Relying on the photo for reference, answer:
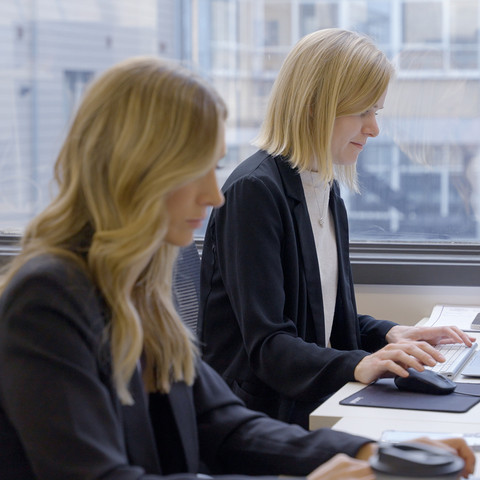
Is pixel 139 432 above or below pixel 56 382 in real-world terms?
below

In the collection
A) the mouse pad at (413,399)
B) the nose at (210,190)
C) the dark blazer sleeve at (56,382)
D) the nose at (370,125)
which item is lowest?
the mouse pad at (413,399)

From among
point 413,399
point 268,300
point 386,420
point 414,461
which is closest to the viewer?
point 414,461

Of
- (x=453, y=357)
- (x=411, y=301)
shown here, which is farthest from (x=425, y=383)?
(x=411, y=301)

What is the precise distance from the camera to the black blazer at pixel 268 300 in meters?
1.75

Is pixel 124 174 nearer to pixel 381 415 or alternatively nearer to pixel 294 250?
pixel 381 415

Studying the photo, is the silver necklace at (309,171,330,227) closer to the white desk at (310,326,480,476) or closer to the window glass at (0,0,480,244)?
the white desk at (310,326,480,476)

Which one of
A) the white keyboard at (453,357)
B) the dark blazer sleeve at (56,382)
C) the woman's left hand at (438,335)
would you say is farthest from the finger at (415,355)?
the dark blazer sleeve at (56,382)

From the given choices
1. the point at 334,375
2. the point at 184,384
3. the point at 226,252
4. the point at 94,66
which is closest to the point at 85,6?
the point at 94,66

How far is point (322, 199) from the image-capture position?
2.06 meters

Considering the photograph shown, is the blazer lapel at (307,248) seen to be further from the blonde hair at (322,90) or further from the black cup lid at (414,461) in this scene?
the black cup lid at (414,461)

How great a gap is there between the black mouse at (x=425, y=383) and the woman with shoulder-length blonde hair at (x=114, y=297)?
43 cm

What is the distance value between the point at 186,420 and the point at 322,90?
3.03ft

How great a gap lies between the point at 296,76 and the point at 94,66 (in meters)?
1.29

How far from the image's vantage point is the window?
283cm
